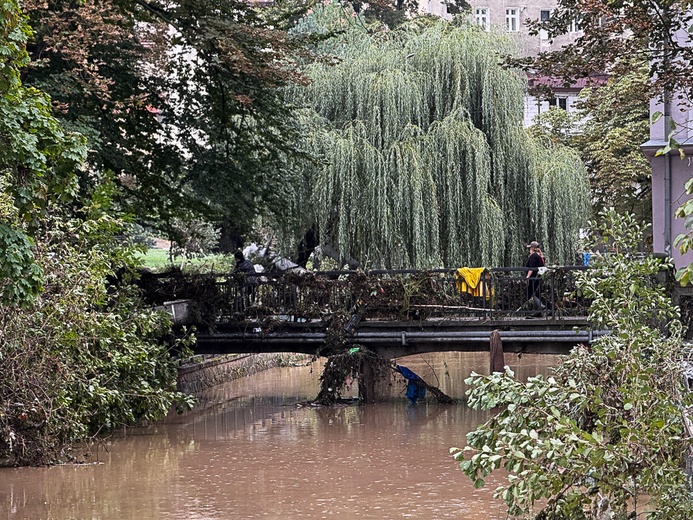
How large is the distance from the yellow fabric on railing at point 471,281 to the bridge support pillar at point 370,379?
2199 millimetres

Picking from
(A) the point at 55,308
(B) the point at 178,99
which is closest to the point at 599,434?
(A) the point at 55,308

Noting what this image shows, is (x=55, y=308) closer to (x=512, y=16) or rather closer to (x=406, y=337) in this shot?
(x=406, y=337)

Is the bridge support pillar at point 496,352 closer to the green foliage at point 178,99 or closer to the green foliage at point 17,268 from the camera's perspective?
the green foliage at point 178,99

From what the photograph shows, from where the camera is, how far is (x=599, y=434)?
736 cm

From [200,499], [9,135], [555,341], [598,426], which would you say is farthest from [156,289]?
[598,426]

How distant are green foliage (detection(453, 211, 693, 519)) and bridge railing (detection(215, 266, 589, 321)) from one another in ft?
37.9

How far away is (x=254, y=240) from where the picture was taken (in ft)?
76.5

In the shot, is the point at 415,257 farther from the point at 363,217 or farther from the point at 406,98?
the point at 406,98

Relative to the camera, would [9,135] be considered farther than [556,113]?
No

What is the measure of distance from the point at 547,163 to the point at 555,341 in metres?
7.91

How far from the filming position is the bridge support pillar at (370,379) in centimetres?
2039

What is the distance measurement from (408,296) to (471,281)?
1234 millimetres

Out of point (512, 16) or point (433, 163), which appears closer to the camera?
point (433, 163)

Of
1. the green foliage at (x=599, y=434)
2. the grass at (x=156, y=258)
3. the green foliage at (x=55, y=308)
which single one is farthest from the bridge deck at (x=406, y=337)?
the grass at (x=156, y=258)
